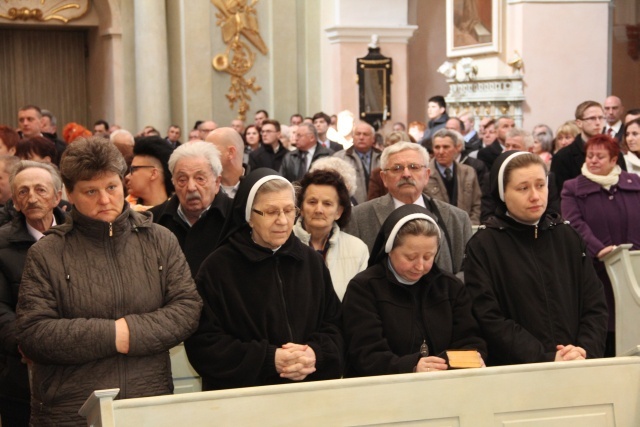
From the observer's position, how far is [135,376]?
3.59 meters

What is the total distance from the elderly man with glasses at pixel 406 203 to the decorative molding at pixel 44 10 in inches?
511

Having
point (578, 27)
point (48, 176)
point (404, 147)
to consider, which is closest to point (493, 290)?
point (404, 147)

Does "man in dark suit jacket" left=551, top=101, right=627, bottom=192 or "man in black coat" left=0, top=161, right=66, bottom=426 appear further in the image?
"man in dark suit jacket" left=551, top=101, right=627, bottom=192

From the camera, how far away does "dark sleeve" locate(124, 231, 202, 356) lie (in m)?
3.50

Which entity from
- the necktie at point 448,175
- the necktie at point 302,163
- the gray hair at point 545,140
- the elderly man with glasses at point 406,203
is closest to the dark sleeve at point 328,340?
the elderly man with glasses at point 406,203

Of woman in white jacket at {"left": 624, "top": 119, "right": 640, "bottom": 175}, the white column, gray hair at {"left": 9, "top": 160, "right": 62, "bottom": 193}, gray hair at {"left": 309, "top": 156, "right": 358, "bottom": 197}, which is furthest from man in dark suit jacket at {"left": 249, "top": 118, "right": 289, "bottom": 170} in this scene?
gray hair at {"left": 9, "top": 160, "right": 62, "bottom": 193}

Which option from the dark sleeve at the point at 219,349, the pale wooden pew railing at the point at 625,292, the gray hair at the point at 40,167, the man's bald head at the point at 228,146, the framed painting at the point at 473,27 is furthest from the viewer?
the framed painting at the point at 473,27

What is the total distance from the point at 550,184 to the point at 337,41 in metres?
9.97

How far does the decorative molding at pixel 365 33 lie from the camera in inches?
648

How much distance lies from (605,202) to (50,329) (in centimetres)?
449

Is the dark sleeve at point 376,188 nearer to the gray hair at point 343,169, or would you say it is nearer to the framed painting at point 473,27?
the gray hair at point 343,169

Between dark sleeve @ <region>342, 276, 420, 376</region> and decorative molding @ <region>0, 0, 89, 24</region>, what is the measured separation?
14.3 m

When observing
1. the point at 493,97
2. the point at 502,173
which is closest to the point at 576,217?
the point at 502,173

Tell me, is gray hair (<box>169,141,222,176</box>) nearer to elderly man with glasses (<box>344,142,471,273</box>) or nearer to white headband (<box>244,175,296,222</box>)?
elderly man with glasses (<box>344,142,471,273</box>)
